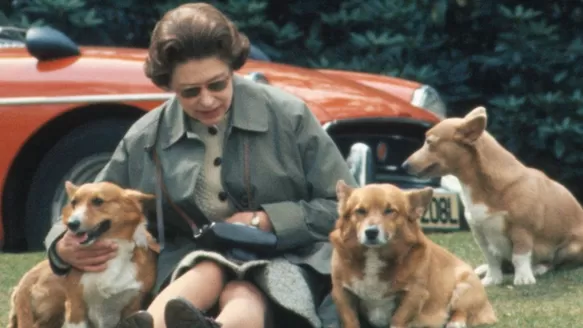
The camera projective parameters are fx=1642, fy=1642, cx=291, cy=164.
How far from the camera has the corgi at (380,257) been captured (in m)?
5.30

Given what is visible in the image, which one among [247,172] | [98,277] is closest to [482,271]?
[247,172]

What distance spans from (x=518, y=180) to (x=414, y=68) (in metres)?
4.07

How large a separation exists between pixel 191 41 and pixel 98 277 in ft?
2.69

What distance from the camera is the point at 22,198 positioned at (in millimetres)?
8117

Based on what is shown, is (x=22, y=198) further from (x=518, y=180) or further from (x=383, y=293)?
(x=383, y=293)

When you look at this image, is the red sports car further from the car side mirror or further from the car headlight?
the car headlight

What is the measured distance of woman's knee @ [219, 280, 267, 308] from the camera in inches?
202

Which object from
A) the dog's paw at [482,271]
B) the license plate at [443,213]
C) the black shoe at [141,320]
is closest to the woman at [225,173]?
the black shoe at [141,320]

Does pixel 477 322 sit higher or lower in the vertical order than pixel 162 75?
lower

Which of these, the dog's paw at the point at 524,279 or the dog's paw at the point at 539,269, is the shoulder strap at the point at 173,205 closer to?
the dog's paw at the point at 524,279

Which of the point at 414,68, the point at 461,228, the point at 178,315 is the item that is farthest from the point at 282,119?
the point at 414,68

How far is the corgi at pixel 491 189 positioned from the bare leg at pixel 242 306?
198 centimetres

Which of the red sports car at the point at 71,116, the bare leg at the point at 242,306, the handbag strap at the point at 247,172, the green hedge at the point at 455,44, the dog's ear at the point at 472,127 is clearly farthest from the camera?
the green hedge at the point at 455,44

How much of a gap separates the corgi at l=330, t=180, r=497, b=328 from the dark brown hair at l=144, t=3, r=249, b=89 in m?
0.57
